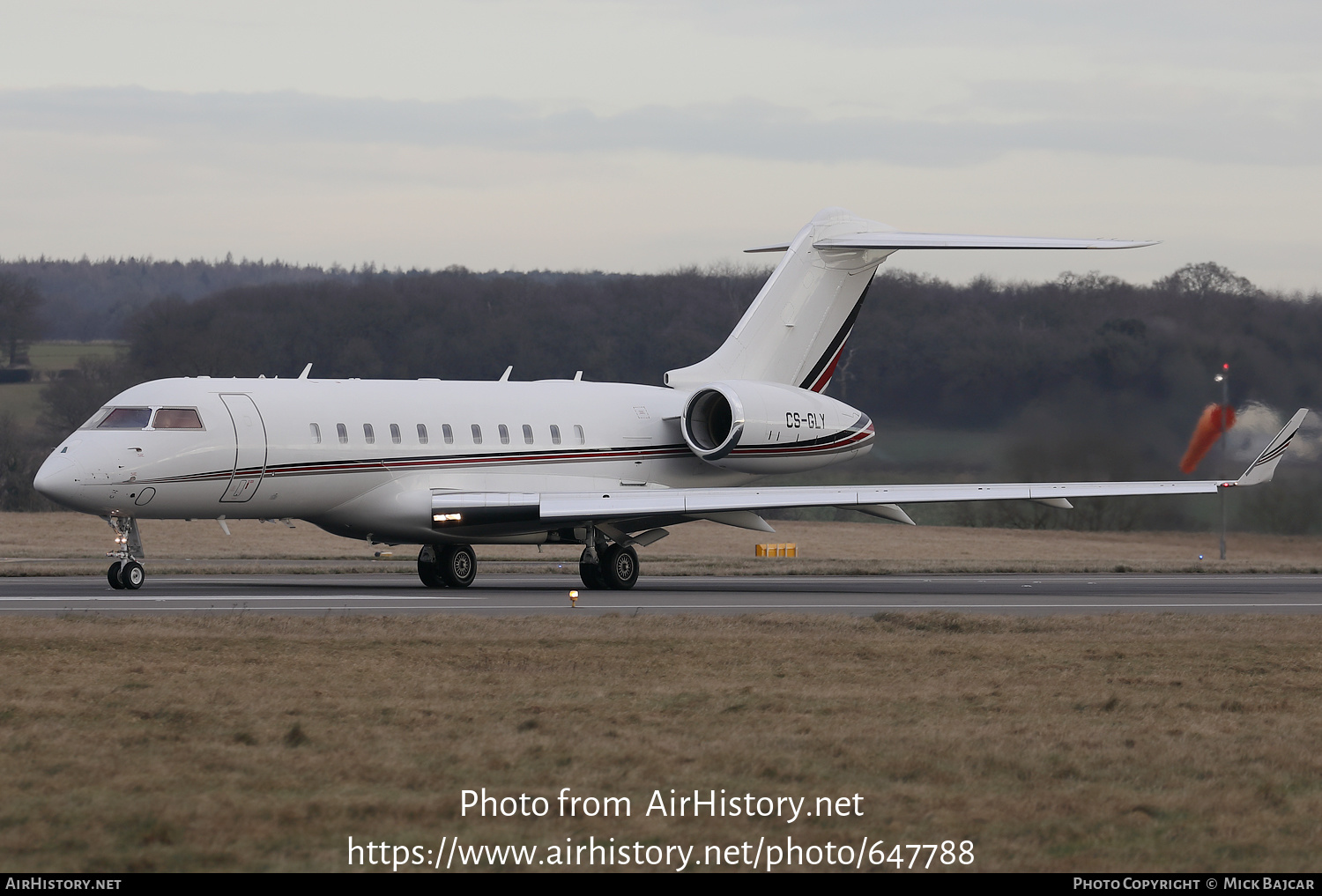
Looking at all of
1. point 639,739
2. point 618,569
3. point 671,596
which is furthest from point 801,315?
point 639,739

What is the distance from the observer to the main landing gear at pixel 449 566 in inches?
1119

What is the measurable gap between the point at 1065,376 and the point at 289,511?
20.6m

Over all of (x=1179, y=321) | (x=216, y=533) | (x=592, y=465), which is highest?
(x=1179, y=321)

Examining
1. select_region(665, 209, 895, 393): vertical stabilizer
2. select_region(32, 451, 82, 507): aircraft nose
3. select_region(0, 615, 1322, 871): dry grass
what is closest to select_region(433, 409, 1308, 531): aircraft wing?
select_region(665, 209, 895, 393): vertical stabilizer

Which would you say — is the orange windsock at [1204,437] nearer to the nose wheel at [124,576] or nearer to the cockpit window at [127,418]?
the cockpit window at [127,418]

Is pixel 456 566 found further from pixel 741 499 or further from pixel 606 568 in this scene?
pixel 741 499

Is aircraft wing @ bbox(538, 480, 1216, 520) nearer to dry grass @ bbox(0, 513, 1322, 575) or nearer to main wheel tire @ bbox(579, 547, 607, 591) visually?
main wheel tire @ bbox(579, 547, 607, 591)

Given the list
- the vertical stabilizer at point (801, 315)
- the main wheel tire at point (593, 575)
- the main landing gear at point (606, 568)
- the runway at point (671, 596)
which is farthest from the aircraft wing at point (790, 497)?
the vertical stabilizer at point (801, 315)

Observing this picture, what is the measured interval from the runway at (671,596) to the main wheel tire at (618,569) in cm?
41

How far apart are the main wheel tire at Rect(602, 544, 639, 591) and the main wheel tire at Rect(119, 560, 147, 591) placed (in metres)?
7.98

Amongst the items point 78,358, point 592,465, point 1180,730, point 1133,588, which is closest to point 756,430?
point 592,465

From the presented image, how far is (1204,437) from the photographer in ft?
119

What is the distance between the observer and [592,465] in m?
30.0

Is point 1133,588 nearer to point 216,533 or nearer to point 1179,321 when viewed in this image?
point 1179,321
